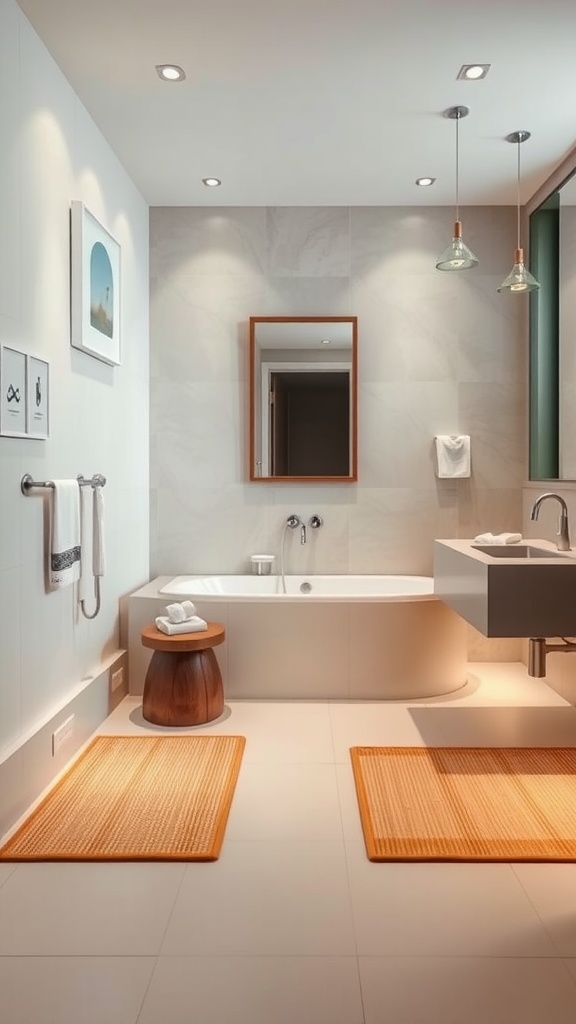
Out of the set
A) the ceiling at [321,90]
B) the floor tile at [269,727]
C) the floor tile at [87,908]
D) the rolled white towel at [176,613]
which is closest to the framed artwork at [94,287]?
the ceiling at [321,90]

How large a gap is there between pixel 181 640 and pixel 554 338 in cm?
256

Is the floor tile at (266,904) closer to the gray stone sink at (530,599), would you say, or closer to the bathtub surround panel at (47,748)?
the bathtub surround panel at (47,748)

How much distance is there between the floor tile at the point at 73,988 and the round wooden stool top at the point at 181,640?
1615mm

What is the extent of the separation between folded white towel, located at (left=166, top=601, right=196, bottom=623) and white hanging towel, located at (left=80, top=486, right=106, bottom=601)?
1.43 feet

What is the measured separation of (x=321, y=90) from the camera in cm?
302

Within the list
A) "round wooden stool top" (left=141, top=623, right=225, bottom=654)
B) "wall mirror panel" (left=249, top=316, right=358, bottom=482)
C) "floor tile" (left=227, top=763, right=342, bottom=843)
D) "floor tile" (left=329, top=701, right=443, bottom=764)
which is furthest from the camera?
"wall mirror panel" (left=249, top=316, right=358, bottom=482)

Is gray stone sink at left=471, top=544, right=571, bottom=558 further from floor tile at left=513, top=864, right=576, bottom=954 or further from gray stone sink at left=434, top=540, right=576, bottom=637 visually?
floor tile at left=513, top=864, right=576, bottom=954

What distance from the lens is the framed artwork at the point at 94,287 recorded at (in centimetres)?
301

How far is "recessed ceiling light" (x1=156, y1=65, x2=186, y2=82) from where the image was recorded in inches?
113

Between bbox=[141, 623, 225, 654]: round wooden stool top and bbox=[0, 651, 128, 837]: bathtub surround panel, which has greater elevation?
bbox=[141, 623, 225, 654]: round wooden stool top

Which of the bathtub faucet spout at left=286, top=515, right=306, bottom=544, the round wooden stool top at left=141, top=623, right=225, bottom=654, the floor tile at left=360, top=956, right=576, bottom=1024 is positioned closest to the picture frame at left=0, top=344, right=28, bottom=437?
the round wooden stool top at left=141, top=623, right=225, bottom=654

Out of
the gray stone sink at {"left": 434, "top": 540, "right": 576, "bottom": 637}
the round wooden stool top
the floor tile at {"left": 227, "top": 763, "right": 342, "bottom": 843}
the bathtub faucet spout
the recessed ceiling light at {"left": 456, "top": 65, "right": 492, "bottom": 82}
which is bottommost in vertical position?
the floor tile at {"left": 227, "top": 763, "right": 342, "bottom": 843}

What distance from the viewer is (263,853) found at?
7.11 feet

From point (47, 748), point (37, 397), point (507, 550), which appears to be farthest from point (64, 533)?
point (507, 550)
